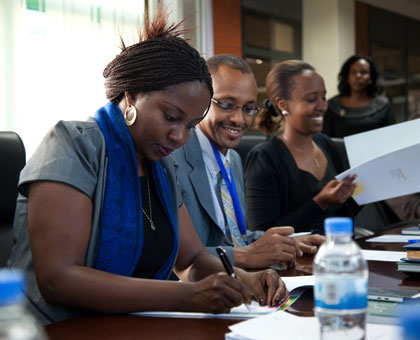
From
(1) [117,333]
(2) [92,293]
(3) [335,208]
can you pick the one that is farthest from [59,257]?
(3) [335,208]

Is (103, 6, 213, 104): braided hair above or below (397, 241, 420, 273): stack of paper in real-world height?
above

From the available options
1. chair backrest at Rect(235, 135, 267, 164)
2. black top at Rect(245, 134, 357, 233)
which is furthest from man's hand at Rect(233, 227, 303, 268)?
chair backrest at Rect(235, 135, 267, 164)

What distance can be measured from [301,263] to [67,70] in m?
2.43

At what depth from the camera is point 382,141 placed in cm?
187

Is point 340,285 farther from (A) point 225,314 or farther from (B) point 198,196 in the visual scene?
(B) point 198,196

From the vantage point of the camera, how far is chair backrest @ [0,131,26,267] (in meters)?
1.47

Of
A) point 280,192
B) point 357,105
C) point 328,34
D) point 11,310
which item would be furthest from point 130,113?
point 328,34

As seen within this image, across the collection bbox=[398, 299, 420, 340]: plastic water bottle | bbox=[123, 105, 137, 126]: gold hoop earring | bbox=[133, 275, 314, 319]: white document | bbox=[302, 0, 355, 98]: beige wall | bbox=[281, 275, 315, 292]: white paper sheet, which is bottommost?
bbox=[281, 275, 315, 292]: white paper sheet

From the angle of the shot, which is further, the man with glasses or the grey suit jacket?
the grey suit jacket

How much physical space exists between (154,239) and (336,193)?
979 mm

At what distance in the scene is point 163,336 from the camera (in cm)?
83

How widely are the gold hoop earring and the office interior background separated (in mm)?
205

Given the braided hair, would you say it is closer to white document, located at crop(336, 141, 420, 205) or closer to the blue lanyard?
the blue lanyard

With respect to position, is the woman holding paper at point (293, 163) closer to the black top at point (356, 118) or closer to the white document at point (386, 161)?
the white document at point (386, 161)
